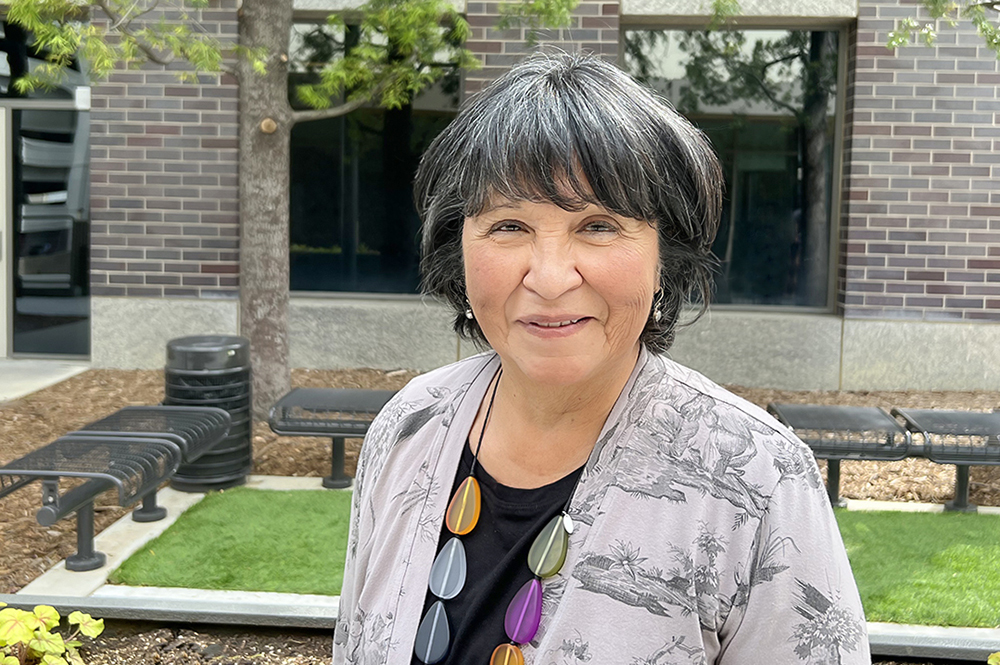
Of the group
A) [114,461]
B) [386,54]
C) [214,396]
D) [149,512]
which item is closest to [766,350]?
[386,54]

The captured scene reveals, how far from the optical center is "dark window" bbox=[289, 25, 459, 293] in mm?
9773

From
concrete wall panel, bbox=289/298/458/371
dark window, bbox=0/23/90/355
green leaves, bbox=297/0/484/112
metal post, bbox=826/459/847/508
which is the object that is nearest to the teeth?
metal post, bbox=826/459/847/508

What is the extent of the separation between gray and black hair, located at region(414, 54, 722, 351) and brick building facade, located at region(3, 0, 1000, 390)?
752 cm

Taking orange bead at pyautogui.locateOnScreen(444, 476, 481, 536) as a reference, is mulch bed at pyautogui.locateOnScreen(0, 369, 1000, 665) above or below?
below

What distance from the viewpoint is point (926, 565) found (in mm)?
4848

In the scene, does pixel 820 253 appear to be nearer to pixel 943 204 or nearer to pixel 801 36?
pixel 943 204

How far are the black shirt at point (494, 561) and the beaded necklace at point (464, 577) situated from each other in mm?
14

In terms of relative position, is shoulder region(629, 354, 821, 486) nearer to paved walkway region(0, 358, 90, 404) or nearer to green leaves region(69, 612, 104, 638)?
green leaves region(69, 612, 104, 638)

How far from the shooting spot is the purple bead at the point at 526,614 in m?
1.57

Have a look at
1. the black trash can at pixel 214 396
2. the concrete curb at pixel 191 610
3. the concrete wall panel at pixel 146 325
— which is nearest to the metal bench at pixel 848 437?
the concrete curb at pixel 191 610

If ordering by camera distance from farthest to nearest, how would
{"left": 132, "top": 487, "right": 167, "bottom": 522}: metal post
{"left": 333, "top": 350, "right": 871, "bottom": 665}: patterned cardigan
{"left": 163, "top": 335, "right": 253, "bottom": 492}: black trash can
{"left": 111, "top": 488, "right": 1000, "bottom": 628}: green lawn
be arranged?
{"left": 163, "top": 335, "right": 253, "bottom": 492}: black trash can, {"left": 132, "top": 487, "right": 167, "bottom": 522}: metal post, {"left": 111, "top": 488, "right": 1000, "bottom": 628}: green lawn, {"left": 333, "top": 350, "right": 871, "bottom": 665}: patterned cardigan

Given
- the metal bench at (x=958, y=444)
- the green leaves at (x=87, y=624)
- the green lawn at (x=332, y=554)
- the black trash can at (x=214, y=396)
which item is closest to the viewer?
the green leaves at (x=87, y=624)

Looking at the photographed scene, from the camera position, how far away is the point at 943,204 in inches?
358

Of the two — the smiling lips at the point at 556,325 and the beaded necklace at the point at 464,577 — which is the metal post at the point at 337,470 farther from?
the smiling lips at the point at 556,325
